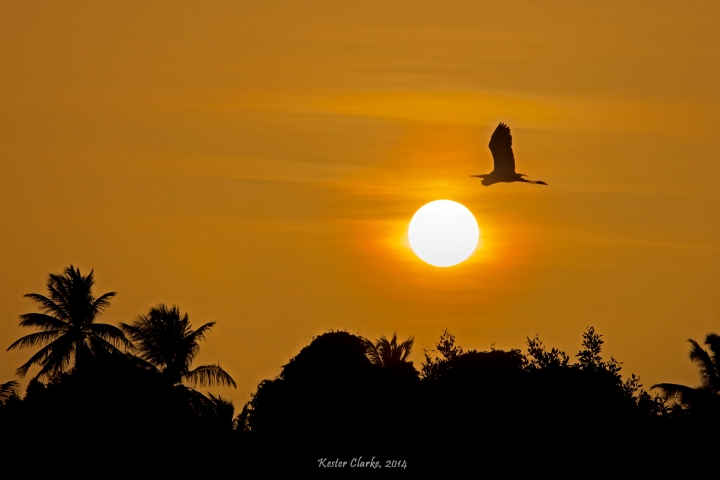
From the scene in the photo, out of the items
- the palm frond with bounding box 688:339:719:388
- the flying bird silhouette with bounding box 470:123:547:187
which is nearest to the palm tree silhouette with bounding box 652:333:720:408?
the palm frond with bounding box 688:339:719:388

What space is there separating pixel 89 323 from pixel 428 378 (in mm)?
17277

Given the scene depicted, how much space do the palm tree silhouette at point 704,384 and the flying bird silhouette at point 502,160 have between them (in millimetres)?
21905

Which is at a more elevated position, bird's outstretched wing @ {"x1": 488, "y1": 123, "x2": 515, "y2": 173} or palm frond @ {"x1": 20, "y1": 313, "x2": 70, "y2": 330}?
palm frond @ {"x1": 20, "y1": 313, "x2": 70, "y2": 330}

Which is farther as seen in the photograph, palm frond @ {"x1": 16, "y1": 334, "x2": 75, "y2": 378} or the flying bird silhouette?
palm frond @ {"x1": 16, "y1": 334, "x2": 75, "y2": 378}

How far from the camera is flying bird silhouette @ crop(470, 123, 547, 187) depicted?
44.2 meters

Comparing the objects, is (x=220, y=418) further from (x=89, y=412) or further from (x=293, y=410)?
(x=89, y=412)

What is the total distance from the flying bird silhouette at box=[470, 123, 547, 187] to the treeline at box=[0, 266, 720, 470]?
9.68 m

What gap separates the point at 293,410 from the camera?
62906 millimetres

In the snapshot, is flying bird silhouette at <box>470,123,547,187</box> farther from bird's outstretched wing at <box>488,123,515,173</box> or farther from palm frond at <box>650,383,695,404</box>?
palm frond at <box>650,383,695,404</box>

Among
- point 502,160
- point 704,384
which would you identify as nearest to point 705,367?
point 704,384

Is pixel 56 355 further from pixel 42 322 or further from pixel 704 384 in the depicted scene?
pixel 704 384

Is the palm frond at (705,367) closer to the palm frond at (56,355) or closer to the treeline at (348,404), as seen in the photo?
the treeline at (348,404)

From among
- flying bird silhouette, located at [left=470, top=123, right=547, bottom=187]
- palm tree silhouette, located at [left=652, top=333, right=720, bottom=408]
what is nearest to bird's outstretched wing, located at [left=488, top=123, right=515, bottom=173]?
flying bird silhouette, located at [left=470, top=123, right=547, bottom=187]

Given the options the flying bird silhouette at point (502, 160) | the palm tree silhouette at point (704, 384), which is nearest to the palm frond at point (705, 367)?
the palm tree silhouette at point (704, 384)
